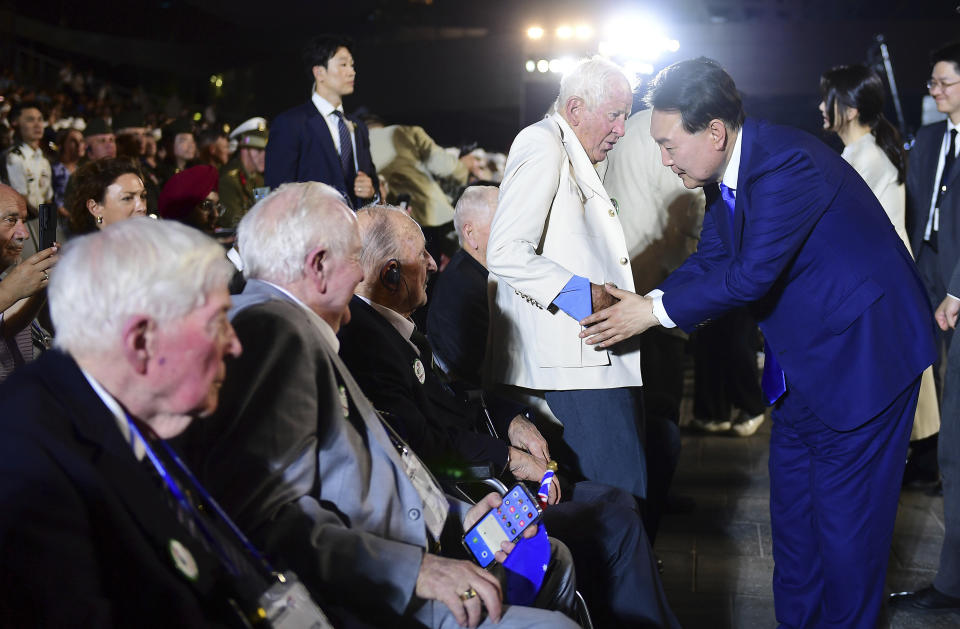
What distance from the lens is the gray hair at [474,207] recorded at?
128 inches

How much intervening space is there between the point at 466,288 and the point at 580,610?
1.31m

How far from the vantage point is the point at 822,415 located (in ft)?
8.30

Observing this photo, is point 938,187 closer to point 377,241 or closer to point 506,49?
point 377,241

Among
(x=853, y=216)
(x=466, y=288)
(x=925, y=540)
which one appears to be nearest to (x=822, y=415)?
(x=853, y=216)

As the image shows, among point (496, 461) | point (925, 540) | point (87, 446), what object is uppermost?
point (87, 446)

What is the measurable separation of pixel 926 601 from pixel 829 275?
4.10ft

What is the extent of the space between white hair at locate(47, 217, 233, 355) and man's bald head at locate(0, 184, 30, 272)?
1734 millimetres

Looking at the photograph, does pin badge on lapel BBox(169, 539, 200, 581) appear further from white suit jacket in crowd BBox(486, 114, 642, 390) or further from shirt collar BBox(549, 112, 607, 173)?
shirt collar BBox(549, 112, 607, 173)

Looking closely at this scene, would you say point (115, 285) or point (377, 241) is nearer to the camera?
point (115, 285)

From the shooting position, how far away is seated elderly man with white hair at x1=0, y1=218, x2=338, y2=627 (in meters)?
1.14

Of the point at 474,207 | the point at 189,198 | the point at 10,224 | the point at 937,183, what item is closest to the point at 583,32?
the point at 937,183

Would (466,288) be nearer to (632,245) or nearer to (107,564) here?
(632,245)

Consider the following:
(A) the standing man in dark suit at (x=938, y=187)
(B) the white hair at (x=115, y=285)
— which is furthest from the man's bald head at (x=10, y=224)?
(A) the standing man in dark suit at (x=938, y=187)

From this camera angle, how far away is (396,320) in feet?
8.09
